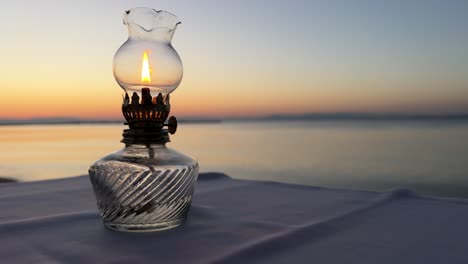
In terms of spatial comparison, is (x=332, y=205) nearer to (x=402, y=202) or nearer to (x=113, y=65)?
(x=402, y=202)

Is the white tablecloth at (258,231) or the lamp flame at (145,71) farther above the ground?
A: the lamp flame at (145,71)

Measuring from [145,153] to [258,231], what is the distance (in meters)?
0.26

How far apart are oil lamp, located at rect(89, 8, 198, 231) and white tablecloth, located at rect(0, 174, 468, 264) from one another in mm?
43

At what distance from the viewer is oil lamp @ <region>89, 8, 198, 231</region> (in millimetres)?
716

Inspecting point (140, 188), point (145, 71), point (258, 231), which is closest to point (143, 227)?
point (140, 188)

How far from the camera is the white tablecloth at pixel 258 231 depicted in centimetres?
59

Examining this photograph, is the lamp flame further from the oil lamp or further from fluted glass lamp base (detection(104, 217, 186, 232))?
fluted glass lamp base (detection(104, 217, 186, 232))

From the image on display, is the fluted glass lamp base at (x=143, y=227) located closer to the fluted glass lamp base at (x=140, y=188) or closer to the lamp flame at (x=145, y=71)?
the fluted glass lamp base at (x=140, y=188)

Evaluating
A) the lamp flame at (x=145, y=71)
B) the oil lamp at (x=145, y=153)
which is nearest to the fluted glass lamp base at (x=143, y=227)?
the oil lamp at (x=145, y=153)

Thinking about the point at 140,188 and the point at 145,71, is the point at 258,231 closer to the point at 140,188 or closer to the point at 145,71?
the point at 140,188

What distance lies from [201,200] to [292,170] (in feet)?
16.9

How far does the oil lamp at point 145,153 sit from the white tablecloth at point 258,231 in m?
0.04

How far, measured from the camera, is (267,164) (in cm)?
672

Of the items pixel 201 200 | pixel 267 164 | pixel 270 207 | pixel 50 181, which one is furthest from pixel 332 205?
pixel 267 164
